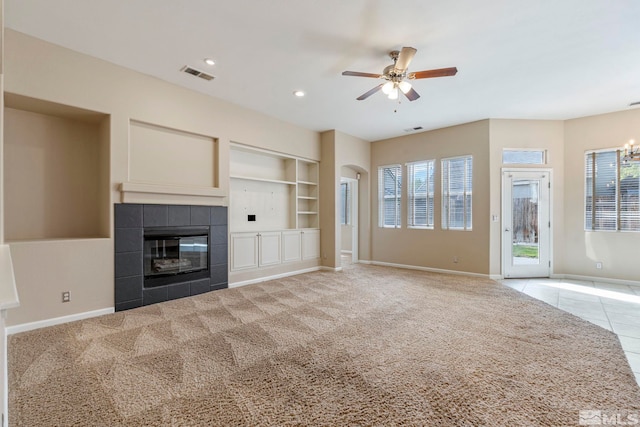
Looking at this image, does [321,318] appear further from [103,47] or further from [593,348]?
[103,47]

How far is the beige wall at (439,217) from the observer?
593 centimetres

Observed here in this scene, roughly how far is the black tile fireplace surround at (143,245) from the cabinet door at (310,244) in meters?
1.91

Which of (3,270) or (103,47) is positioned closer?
(3,270)

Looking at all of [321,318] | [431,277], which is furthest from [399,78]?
[431,277]

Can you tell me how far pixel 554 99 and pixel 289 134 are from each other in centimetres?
470

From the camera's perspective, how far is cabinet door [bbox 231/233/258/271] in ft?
16.9

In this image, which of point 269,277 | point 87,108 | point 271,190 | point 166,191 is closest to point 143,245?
point 166,191

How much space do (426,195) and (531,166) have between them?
2.08 m

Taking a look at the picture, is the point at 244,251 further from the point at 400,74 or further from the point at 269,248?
the point at 400,74

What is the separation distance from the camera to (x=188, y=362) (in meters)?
2.49

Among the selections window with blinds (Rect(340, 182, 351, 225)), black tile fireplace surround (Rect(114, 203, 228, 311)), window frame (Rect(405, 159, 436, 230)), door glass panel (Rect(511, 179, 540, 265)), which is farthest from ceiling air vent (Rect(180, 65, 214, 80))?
door glass panel (Rect(511, 179, 540, 265))

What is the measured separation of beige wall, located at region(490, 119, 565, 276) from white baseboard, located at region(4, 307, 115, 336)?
258 inches

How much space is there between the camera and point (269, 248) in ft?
18.7

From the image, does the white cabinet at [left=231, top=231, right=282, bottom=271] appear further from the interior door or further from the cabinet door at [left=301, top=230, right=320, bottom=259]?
the interior door
